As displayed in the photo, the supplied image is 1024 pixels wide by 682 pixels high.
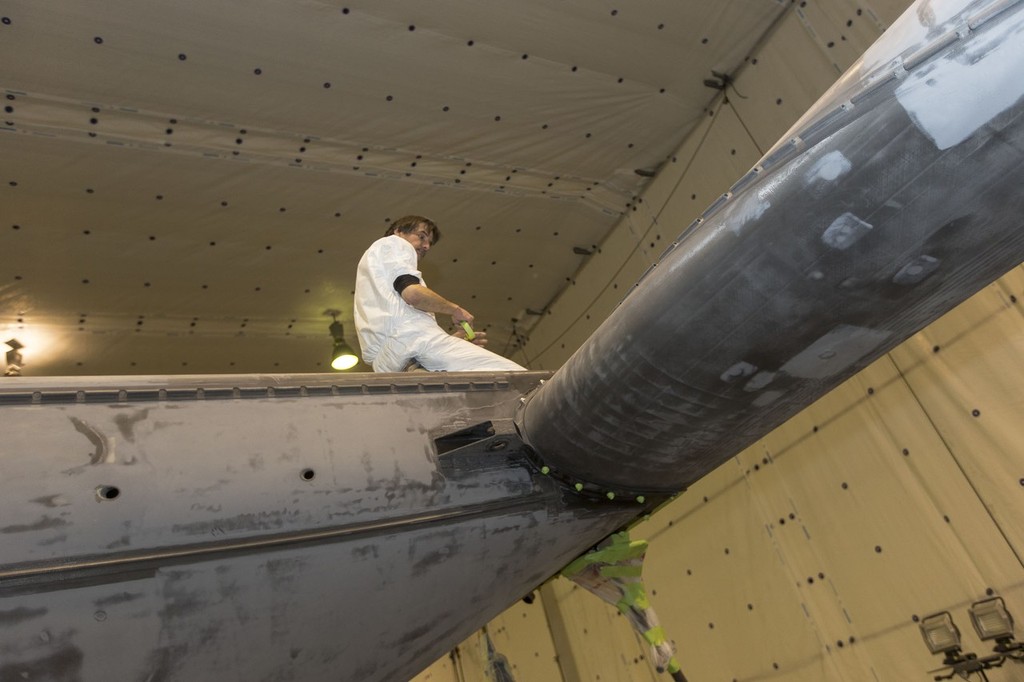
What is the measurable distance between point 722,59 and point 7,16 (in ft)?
14.4

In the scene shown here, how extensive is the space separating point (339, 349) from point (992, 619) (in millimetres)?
5302

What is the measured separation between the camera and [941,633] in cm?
381

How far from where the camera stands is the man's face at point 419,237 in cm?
336

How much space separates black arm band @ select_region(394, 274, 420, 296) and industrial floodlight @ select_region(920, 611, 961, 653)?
3212mm

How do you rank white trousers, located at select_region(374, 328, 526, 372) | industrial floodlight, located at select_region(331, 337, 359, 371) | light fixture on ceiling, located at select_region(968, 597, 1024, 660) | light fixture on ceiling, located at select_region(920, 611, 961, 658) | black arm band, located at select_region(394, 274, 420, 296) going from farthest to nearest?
industrial floodlight, located at select_region(331, 337, 359, 371), light fixture on ceiling, located at select_region(920, 611, 961, 658), light fixture on ceiling, located at select_region(968, 597, 1024, 660), black arm band, located at select_region(394, 274, 420, 296), white trousers, located at select_region(374, 328, 526, 372)

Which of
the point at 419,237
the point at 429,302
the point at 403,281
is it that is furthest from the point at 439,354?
the point at 419,237

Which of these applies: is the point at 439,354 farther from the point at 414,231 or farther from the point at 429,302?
the point at 414,231

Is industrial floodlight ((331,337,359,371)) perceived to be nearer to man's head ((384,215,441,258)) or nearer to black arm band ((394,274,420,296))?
man's head ((384,215,441,258))

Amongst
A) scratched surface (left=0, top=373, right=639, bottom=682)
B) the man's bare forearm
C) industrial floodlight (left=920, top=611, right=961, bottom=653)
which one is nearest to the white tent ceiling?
the man's bare forearm

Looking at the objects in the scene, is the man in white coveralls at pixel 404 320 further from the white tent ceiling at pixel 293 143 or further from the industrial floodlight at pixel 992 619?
the industrial floodlight at pixel 992 619

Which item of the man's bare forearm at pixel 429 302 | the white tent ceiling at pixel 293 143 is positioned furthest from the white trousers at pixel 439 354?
the white tent ceiling at pixel 293 143

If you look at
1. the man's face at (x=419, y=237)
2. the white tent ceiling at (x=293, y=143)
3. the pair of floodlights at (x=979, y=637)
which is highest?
the white tent ceiling at (x=293, y=143)

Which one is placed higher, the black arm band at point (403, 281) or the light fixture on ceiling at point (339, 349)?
the light fixture on ceiling at point (339, 349)

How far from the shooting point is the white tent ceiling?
14.5ft
